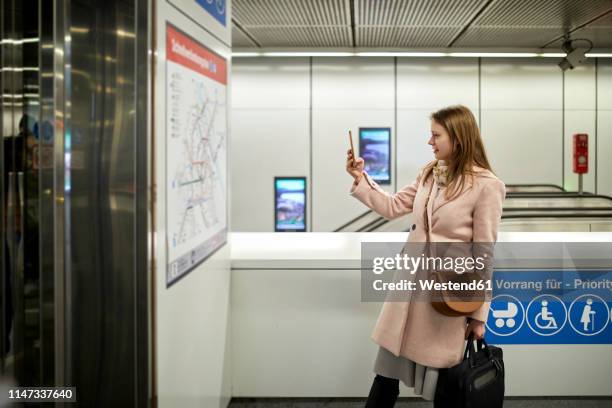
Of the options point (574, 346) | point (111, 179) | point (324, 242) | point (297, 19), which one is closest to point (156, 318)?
point (111, 179)

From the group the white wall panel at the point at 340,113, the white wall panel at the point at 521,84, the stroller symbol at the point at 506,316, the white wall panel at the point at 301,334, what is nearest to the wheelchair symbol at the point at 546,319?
the stroller symbol at the point at 506,316

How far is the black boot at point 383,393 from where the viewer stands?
8.37ft

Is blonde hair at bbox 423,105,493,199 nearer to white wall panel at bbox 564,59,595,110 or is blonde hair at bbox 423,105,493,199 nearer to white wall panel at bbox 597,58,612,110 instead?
white wall panel at bbox 564,59,595,110

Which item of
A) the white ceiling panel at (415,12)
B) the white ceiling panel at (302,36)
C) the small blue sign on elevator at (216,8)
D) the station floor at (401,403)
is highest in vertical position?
the white ceiling panel at (302,36)

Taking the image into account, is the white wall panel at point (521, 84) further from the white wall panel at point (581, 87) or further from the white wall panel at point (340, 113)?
the white wall panel at point (340, 113)

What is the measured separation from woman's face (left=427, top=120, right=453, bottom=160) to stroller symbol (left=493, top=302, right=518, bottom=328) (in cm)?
124

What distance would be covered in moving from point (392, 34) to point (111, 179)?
21.0 ft

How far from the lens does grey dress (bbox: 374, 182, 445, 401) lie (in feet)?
7.88

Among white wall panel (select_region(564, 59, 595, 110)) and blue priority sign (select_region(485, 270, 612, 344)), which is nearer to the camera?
blue priority sign (select_region(485, 270, 612, 344))

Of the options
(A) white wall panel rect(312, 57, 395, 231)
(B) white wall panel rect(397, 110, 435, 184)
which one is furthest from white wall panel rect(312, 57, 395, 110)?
(B) white wall panel rect(397, 110, 435, 184)

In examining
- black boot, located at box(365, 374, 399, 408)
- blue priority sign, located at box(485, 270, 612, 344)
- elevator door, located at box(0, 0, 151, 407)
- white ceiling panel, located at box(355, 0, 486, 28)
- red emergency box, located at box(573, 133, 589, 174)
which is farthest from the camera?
red emergency box, located at box(573, 133, 589, 174)

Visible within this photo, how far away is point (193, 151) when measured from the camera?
94.2 inches

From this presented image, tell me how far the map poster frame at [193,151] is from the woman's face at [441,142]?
1018 mm

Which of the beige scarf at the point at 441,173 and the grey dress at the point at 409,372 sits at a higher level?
the beige scarf at the point at 441,173
